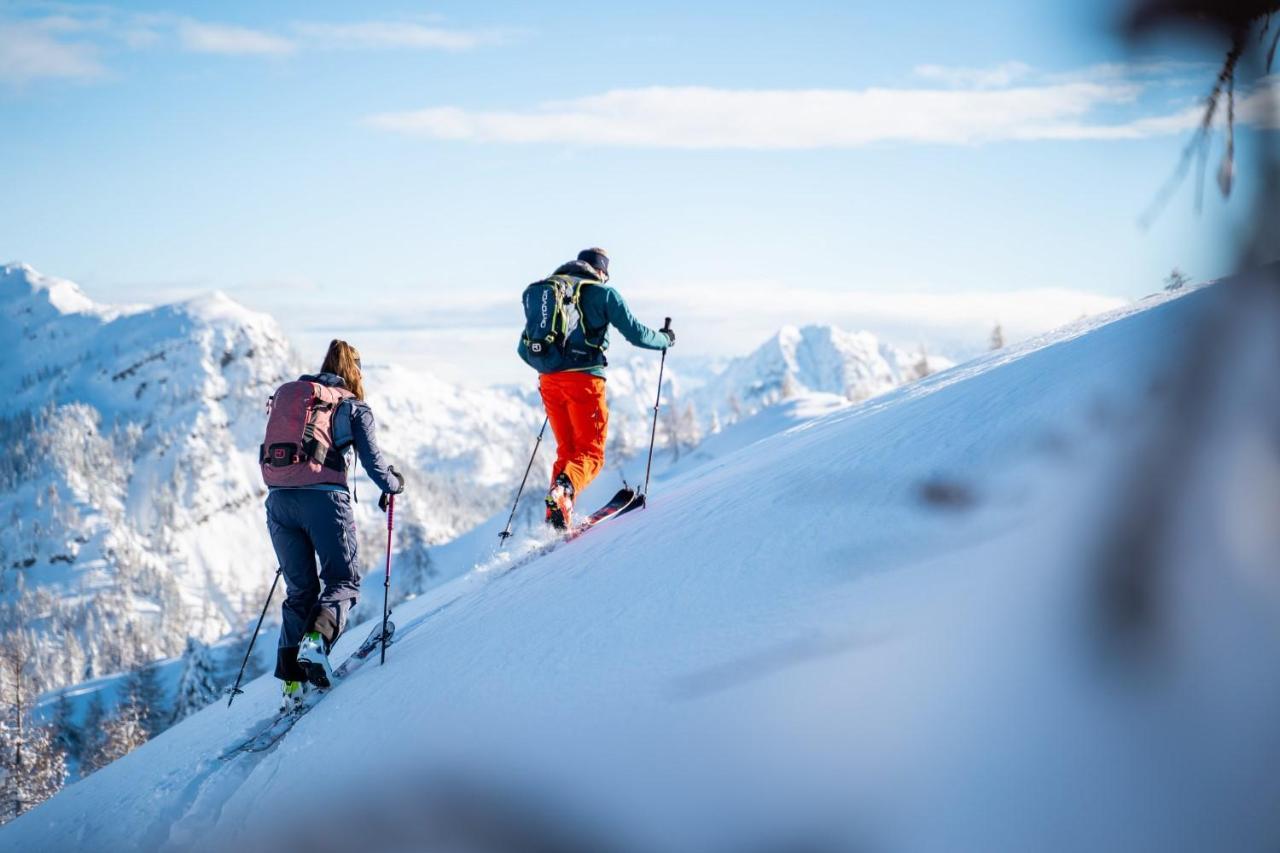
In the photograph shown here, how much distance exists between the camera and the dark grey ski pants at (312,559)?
5926mm

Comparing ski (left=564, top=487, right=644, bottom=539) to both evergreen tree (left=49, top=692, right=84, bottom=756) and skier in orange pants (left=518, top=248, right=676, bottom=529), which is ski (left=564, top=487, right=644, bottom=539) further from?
evergreen tree (left=49, top=692, right=84, bottom=756)

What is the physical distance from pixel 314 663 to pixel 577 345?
3.85 metres

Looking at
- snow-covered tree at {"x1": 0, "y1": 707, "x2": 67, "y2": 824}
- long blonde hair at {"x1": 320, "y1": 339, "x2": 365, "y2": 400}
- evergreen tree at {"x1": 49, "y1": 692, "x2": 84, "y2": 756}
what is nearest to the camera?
long blonde hair at {"x1": 320, "y1": 339, "x2": 365, "y2": 400}

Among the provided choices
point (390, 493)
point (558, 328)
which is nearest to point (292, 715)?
point (390, 493)

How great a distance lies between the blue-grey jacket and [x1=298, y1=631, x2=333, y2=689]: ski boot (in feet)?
3.90

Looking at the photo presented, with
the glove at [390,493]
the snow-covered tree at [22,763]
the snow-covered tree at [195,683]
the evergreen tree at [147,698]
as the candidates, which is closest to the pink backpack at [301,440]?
the glove at [390,493]

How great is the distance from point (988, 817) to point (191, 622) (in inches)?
6760

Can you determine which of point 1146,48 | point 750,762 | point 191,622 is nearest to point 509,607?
point 750,762

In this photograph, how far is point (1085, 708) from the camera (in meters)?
2.16

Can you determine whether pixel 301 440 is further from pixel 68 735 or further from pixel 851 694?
pixel 68 735

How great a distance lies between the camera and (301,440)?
579 centimetres

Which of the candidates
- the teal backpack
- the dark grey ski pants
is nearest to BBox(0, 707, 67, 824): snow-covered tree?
the dark grey ski pants

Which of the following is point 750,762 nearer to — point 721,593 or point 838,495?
point 721,593

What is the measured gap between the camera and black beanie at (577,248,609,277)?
316 inches
